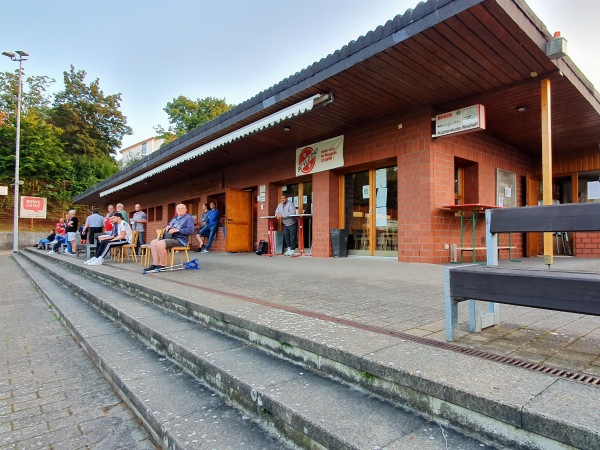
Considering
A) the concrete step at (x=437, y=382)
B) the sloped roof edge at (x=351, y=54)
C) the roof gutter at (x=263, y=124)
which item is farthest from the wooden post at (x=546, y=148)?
the concrete step at (x=437, y=382)

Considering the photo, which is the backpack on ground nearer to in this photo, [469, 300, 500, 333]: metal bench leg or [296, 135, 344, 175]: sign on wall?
[296, 135, 344, 175]: sign on wall

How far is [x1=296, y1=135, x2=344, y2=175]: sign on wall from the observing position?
8.44 metres

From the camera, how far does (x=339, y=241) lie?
27.7 ft

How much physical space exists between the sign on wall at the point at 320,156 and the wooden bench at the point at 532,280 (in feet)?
21.3

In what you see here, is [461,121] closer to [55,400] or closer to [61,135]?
[55,400]

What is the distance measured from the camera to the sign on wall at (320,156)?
27.7 ft

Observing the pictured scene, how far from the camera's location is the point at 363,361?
1649mm

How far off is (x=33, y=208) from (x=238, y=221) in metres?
17.7

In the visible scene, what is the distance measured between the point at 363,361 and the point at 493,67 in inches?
207

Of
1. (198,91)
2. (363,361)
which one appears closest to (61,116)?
(198,91)

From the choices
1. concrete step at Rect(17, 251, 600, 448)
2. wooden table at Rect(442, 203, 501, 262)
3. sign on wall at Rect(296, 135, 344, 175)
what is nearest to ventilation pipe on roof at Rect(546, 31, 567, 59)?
wooden table at Rect(442, 203, 501, 262)

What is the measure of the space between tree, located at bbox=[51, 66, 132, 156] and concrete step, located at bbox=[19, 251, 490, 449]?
1599 inches

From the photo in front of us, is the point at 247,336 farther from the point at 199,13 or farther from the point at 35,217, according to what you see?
the point at 35,217

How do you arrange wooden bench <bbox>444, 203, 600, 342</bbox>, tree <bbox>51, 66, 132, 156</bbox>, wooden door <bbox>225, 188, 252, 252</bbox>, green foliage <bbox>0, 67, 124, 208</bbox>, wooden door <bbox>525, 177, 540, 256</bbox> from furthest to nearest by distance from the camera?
tree <bbox>51, 66, 132, 156</bbox>, green foliage <bbox>0, 67, 124, 208</bbox>, wooden door <bbox>225, 188, 252, 252</bbox>, wooden door <bbox>525, 177, 540, 256</bbox>, wooden bench <bbox>444, 203, 600, 342</bbox>
